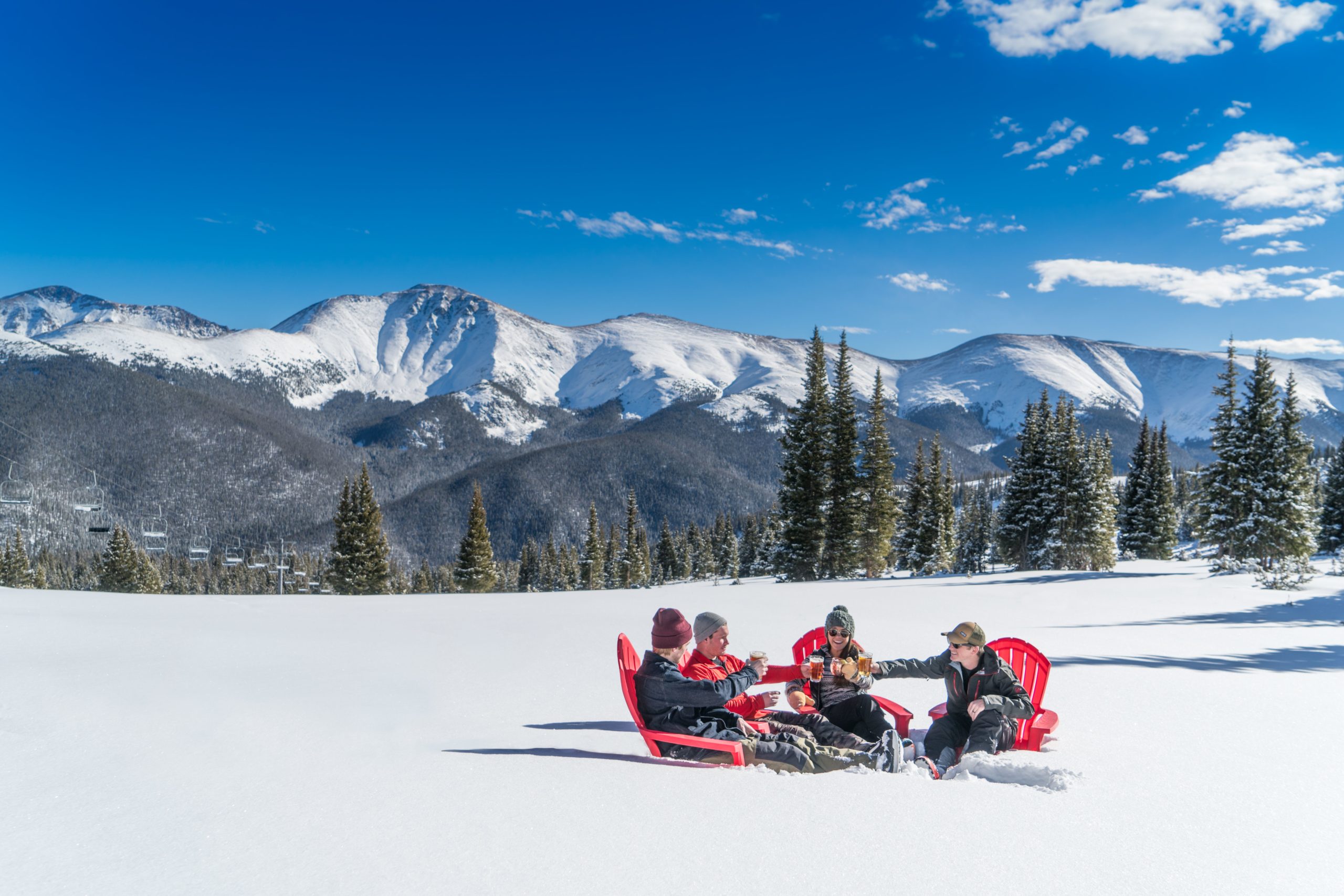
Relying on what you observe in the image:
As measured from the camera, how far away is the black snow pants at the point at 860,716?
523cm

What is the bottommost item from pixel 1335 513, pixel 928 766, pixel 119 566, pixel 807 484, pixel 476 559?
pixel 119 566

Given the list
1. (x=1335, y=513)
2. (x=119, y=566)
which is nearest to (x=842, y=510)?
(x=1335, y=513)

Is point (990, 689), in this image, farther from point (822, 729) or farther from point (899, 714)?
point (822, 729)

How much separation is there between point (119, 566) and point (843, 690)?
57.4m

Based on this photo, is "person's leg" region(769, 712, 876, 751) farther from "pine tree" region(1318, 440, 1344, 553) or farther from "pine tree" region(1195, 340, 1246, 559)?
"pine tree" region(1318, 440, 1344, 553)

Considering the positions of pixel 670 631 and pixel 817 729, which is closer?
pixel 670 631

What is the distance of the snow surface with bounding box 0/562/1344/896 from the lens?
9.80 feet

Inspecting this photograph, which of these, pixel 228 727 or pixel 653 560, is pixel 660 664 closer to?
pixel 228 727

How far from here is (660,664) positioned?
5.03 m

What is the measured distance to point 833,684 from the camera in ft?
18.3

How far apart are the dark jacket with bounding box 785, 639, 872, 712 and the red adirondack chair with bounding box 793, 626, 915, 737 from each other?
55 millimetres

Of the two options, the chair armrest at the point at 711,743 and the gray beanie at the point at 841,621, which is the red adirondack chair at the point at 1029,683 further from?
the chair armrest at the point at 711,743

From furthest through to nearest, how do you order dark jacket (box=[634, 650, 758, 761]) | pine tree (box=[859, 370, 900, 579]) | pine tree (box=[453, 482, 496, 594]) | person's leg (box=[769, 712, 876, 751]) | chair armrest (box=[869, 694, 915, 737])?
pine tree (box=[453, 482, 496, 594]) → pine tree (box=[859, 370, 900, 579]) → chair armrest (box=[869, 694, 915, 737]) → person's leg (box=[769, 712, 876, 751]) → dark jacket (box=[634, 650, 758, 761])

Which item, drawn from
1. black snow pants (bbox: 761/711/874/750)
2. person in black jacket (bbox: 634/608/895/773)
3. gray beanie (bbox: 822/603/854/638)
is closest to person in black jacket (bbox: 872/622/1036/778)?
black snow pants (bbox: 761/711/874/750)
